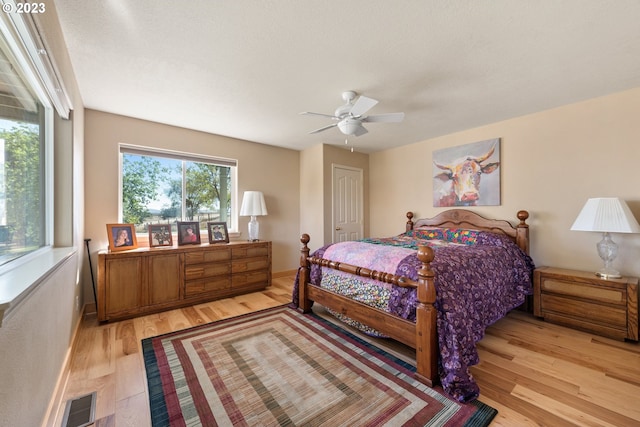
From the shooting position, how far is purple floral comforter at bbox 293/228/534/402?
5.68ft

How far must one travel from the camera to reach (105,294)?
275cm

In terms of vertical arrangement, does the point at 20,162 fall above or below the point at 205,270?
above

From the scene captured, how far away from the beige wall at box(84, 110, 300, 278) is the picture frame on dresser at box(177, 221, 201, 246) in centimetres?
74

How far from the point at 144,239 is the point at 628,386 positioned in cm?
478

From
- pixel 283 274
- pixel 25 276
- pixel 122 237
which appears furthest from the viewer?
pixel 283 274

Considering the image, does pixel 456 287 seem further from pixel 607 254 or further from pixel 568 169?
pixel 568 169

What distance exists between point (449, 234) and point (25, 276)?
12.8ft

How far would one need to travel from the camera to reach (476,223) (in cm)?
364

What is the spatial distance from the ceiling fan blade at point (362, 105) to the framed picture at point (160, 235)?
2778 millimetres

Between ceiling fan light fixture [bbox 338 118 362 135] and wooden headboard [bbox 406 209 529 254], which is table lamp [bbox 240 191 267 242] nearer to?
ceiling fan light fixture [bbox 338 118 362 135]

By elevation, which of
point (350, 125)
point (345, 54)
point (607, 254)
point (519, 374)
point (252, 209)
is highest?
point (345, 54)

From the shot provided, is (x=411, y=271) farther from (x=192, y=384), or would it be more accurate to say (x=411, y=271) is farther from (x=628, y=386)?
(x=192, y=384)

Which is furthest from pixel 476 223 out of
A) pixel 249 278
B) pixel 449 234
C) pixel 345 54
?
pixel 249 278

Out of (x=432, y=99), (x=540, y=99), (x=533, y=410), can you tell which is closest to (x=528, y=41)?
(x=432, y=99)
